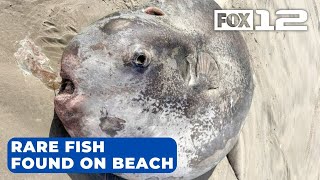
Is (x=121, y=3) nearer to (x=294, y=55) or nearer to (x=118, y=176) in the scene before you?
(x=118, y=176)

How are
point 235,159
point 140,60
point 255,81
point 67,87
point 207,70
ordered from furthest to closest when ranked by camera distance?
1. point 255,81
2. point 235,159
3. point 207,70
4. point 67,87
5. point 140,60

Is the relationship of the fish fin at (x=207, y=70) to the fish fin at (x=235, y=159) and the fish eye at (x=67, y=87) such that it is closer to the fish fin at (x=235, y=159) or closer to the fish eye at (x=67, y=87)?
the fish eye at (x=67, y=87)

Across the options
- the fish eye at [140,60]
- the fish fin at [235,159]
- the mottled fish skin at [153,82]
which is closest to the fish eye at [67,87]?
the mottled fish skin at [153,82]

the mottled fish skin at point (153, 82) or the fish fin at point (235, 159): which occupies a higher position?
the mottled fish skin at point (153, 82)

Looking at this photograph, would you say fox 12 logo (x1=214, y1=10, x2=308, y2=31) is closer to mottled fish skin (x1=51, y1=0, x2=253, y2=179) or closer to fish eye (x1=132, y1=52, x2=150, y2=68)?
mottled fish skin (x1=51, y1=0, x2=253, y2=179)

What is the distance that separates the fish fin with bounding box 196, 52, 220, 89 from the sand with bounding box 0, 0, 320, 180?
3.83 ft

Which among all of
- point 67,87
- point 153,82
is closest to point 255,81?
point 153,82

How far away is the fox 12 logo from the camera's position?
4197 millimetres

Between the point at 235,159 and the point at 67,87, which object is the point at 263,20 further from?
the point at 67,87

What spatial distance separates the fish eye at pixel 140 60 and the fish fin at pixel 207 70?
46 centimetres

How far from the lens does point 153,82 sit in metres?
3.17

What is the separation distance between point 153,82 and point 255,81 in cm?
246

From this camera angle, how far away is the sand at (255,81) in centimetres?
355

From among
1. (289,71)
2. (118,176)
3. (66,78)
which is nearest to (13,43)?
(66,78)
